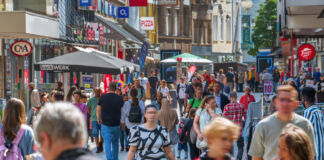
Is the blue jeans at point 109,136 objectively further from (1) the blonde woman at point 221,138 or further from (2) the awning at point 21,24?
(2) the awning at point 21,24

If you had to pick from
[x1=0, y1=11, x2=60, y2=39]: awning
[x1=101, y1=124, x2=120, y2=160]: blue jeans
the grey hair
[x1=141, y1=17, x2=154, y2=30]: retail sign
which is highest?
[x1=141, y1=17, x2=154, y2=30]: retail sign

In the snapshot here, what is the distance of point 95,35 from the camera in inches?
1249

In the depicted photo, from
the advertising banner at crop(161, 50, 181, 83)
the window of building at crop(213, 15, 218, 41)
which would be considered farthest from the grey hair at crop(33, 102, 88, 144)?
the window of building at crop(213, 15, 218, 41)

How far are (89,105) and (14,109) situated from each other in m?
7.96

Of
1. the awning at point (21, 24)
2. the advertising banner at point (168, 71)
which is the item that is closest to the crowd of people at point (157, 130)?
the awning at point (21, 24)

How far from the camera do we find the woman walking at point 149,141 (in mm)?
7902

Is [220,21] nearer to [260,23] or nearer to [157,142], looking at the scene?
[260,23]

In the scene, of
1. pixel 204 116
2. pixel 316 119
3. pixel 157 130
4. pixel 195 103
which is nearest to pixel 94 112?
pixel 195 103

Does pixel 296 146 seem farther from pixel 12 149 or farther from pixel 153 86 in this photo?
pixel 153 86

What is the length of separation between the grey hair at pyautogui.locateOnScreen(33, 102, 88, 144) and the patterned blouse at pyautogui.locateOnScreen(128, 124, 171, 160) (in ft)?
14.8

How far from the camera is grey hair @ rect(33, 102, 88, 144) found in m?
3.31

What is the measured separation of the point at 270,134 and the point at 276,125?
0.34ft

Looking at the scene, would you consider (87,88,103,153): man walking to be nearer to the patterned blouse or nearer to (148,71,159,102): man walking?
the patterned blouse

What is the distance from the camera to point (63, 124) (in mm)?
3312
